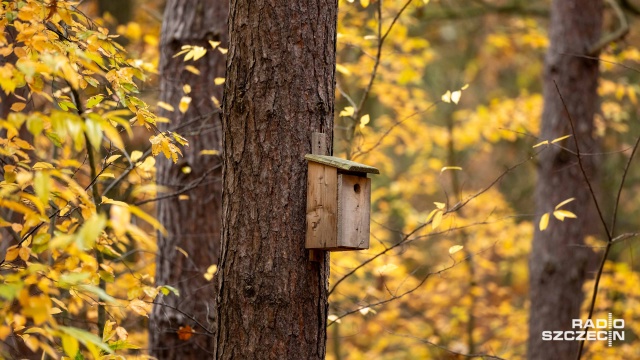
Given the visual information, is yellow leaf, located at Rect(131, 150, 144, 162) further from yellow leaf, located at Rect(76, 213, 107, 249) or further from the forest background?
yellow leaf, located at Rect(76, 213, 107, 249)

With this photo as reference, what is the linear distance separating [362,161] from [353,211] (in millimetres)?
4064

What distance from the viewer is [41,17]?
2.53 m

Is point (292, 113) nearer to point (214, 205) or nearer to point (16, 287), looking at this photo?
point (16, 287)

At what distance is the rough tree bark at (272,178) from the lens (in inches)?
101

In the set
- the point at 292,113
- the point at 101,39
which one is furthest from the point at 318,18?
the point at 101,39

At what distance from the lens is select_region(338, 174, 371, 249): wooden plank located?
2.65 metres

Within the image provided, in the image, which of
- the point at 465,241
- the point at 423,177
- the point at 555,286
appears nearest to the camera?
the point at 555,286

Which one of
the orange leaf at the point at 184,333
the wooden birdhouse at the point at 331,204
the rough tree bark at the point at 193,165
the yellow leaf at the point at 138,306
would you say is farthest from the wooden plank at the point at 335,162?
the rough tree bark at the point at 193,165

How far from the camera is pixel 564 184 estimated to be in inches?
222

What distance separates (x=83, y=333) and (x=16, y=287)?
198 millimetres

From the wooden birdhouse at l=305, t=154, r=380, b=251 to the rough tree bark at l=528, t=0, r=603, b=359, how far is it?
11.1 feet

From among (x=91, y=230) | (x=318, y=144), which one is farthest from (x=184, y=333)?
(x=91, y=230)

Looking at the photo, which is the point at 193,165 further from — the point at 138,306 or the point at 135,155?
the point at 138,306

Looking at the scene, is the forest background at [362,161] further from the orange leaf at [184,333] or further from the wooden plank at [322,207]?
the wooden plank at [322,207]
